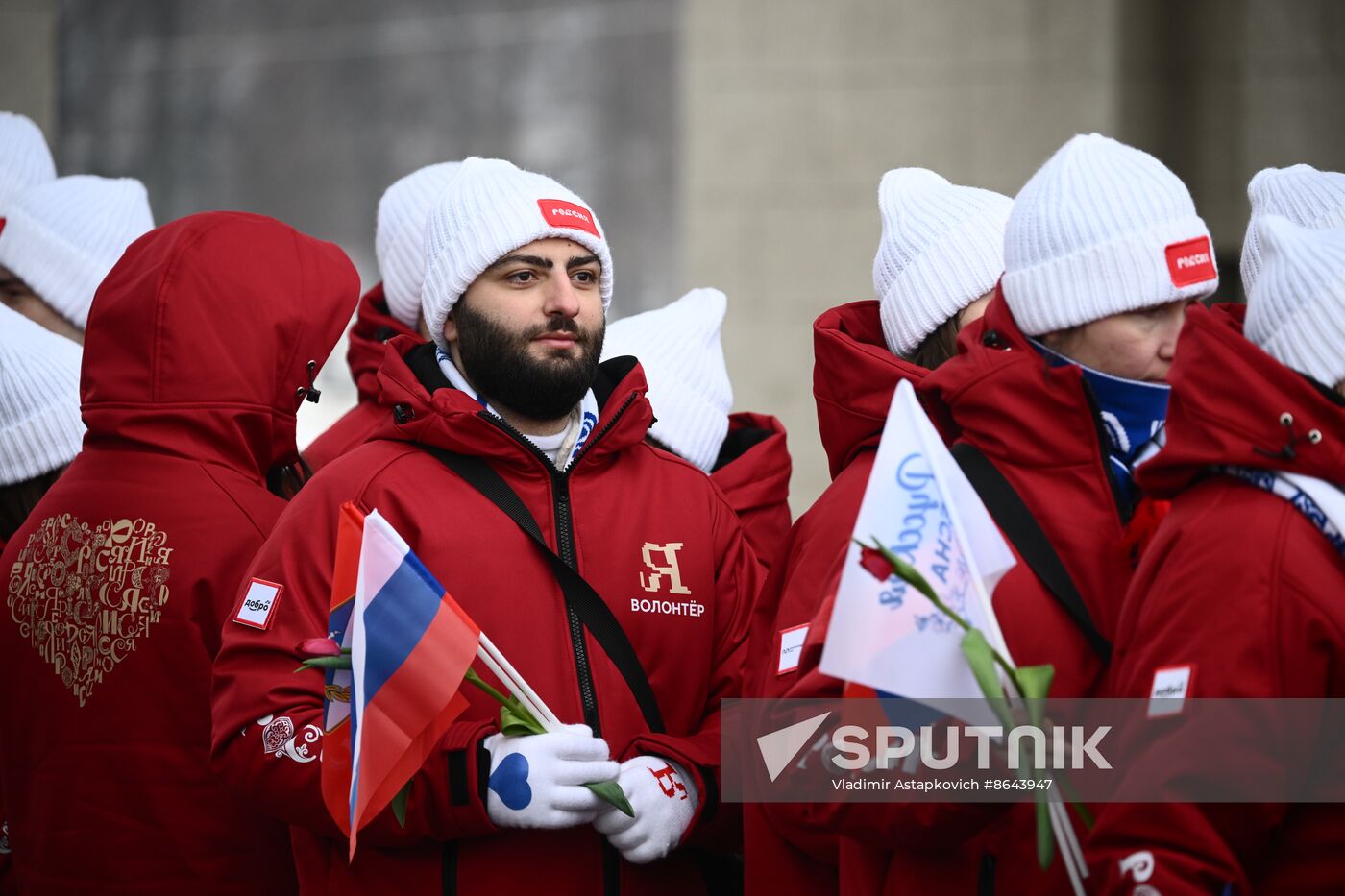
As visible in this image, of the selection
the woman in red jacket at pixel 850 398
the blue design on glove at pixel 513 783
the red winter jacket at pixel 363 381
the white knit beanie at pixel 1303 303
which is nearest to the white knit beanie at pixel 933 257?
the woman in red jacket at pixel 850 398

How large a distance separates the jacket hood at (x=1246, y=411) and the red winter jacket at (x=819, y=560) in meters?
0.73

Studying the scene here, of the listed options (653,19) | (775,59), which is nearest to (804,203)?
(775,59)

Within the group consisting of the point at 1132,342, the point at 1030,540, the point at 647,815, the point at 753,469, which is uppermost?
the point at 1132,342

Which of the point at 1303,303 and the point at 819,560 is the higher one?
the point at 1303,303

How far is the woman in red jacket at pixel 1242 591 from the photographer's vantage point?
2320 mm

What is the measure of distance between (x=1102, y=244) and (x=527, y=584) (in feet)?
4.22

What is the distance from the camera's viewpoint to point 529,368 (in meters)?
3.51

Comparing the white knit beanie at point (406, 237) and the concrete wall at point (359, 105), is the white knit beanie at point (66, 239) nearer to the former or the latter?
the white knit beanie at point (406, 237)

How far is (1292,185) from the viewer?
3.97m

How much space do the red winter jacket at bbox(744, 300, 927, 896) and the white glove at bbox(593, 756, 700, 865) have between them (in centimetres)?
16

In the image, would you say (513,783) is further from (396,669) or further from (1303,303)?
(1303,303)

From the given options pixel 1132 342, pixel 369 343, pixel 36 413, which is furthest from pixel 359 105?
pixel 1132 342

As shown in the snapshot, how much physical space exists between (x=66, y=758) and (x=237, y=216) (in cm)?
134

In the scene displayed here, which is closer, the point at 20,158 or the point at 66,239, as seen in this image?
the point at 66,239
